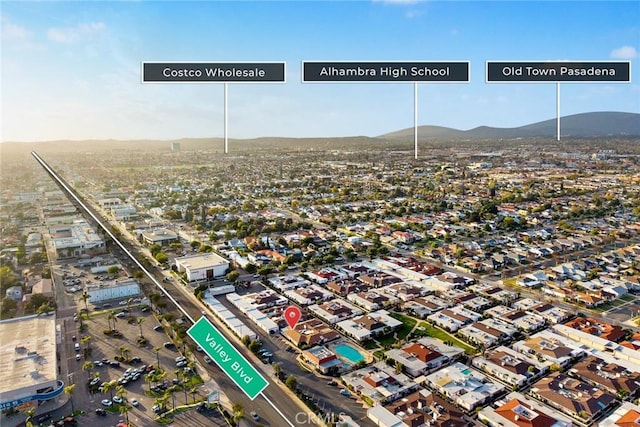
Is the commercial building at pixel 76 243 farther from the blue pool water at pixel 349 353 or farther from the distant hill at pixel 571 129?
the distant hill at pixel 571 129

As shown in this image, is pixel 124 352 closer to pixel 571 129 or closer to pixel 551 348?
pixel 551 348

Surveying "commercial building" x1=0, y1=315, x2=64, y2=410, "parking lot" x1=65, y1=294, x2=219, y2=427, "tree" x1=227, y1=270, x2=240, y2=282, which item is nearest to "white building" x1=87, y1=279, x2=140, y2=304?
"parking lot" x1=65, y1=294, x2=219, y2=427

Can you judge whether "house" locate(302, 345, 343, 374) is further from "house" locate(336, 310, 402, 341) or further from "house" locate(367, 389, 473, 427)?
"house" locate(367, 389, 473, 427)

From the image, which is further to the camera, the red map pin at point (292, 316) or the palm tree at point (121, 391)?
the red map pin at point (292, 316)

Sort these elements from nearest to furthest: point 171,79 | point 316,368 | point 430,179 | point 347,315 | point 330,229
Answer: point 171,79 < point 316,368 < point 347,315 < point 330,229 < point 430,179

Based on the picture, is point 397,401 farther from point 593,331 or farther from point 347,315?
point 593,331

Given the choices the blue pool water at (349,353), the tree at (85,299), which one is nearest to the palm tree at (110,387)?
the blue pool water at (349,353)

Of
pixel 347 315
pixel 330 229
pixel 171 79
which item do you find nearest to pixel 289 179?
pixel 330 229
